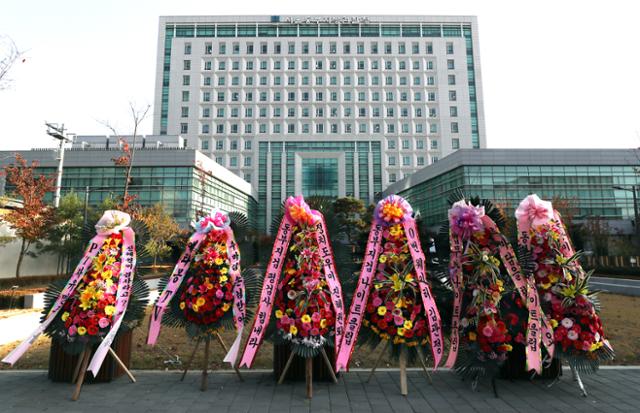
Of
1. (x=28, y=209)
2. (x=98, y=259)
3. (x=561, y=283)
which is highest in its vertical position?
(x=28, y=209)

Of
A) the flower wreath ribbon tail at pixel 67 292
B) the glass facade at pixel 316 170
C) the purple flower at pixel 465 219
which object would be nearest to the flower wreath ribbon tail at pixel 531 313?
the purple flower at pixel 465 219

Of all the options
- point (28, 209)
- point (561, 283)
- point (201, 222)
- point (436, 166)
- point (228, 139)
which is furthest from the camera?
point (228, 139)

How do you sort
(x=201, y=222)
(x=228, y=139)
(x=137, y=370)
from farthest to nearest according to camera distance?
1. (x=228, y=139)
2. (x=137, y=370)
3. (x=201, y=222)

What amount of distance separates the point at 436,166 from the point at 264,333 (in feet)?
144

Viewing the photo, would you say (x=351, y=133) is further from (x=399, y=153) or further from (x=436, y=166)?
(x=436, y=166)

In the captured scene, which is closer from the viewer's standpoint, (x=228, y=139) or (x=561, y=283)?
(x=561, y=283)

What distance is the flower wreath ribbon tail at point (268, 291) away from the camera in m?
5.18

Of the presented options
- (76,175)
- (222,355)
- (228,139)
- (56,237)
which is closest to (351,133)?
(228,139)

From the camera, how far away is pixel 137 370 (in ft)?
20.4

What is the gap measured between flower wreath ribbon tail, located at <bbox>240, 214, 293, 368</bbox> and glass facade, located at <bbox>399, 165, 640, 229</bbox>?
127ft

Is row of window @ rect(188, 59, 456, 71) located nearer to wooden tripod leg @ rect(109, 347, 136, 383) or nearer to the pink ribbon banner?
the pink ribbon banner

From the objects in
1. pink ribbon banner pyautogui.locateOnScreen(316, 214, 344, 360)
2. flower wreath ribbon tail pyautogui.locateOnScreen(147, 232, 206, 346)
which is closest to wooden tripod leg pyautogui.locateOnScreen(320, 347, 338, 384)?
pink ribbon banner pyautogui.locateOnScreen(316, 214, 344, 360)

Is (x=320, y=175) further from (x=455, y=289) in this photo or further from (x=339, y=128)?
(x=455, y=289)

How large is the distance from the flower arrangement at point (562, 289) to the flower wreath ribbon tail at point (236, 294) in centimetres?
446
